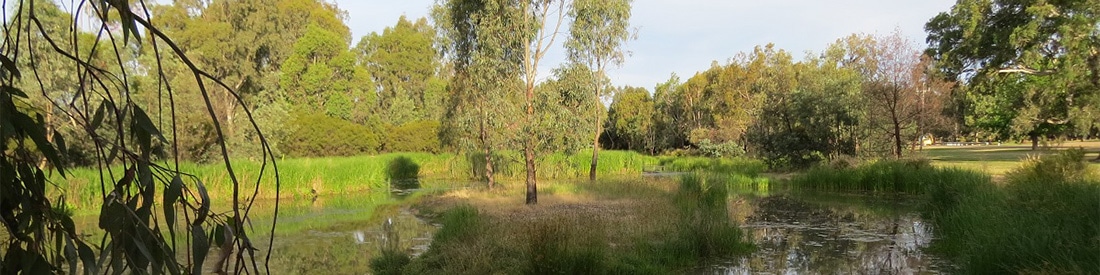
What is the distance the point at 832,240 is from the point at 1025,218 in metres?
3.81

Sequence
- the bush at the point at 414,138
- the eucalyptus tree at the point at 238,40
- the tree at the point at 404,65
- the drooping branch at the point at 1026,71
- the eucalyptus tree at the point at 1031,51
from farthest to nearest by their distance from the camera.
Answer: the tree at the point at 404,65
the bush at the point at 414,138
the eucalyptus tree at the point at 238,40
the drooping branch at the point at 1026,71
the eucalyptus tree at the point at 1031,51

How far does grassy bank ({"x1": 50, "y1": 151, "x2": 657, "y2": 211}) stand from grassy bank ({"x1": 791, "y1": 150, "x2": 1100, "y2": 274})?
804cm

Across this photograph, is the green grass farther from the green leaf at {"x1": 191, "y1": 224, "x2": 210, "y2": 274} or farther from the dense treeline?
the green leaf at {"x1": 191, "y1": 224, "x2": 210, "y2": 274}

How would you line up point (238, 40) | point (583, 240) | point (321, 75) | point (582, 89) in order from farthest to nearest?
point (321, 75), point (238, 40), point (582, 89), point (583, 240)

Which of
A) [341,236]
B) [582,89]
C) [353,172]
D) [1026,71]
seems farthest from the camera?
[353,172]

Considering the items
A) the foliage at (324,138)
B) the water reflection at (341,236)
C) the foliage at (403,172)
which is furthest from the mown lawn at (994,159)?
the foliage at (324,138)

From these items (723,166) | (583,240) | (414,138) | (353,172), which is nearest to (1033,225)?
(583,240)

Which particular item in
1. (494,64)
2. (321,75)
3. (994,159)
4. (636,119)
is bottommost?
(994,159)

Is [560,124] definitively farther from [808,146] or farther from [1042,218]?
[808,146]

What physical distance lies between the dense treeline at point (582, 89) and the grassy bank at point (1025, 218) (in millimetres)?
6032

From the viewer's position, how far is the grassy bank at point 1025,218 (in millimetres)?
4971

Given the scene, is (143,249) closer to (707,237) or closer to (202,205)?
(202,205)

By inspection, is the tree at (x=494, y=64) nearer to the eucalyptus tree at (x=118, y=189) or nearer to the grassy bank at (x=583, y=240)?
the grassy bank at (x=583, y=240)

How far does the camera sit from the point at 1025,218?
605cm
